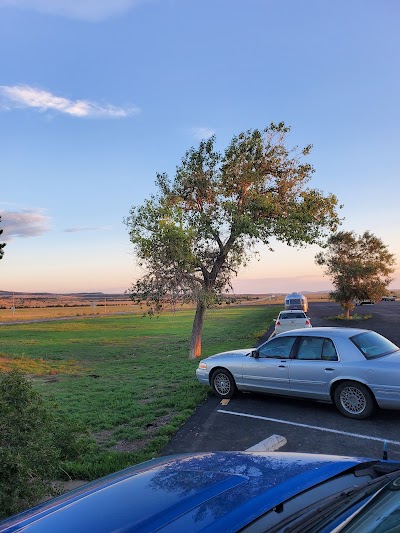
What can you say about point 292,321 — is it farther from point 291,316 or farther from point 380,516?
point 380,516

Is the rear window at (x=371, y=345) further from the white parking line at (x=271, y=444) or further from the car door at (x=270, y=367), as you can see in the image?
the white parking line at (x=271, y=444)

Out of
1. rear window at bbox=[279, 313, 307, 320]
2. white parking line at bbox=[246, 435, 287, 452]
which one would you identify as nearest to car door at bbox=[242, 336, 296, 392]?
white parking line at bbox=[246, 435, 287, 452]

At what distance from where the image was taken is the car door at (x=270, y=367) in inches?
331

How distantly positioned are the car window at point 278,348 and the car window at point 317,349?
250 mm

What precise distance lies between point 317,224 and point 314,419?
1051 cm

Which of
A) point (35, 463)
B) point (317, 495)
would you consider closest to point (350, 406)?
point (35, 463)

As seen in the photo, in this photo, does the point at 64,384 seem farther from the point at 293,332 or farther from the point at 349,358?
the point at 349,358

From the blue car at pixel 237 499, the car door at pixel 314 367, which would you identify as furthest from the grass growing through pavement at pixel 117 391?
the blue car at pixel 237 499

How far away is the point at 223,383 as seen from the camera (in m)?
9.42

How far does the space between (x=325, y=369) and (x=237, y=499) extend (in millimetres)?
6239

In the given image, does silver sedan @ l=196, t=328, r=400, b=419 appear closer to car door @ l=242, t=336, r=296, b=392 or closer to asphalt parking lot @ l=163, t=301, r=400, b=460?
car door @ l=242, t=336, r=296, b=392

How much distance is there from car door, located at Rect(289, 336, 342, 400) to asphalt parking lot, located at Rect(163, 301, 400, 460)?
0.41 metres

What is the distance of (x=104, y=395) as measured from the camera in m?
10.8

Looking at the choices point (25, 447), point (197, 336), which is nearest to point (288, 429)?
point (25, 447)
